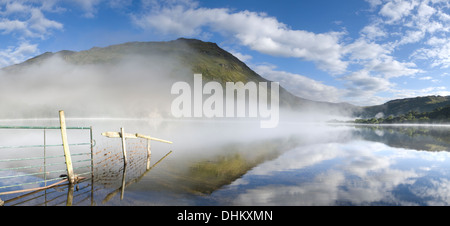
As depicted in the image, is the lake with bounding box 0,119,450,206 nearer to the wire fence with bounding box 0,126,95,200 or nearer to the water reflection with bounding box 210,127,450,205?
the water reflection with bounding box 210,127,450,205

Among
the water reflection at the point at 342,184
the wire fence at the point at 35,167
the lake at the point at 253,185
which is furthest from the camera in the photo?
the water reflection at the point at 342,184

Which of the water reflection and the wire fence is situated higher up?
the wire fence

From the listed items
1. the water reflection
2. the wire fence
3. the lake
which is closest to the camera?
the lake

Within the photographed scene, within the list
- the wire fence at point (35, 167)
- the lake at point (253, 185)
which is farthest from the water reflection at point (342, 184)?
the wire fence at point (35, 167)

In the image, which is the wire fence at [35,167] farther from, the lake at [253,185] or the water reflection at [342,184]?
the water reflection at [342,184]

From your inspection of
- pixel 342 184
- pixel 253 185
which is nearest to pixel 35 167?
pixel 253 185

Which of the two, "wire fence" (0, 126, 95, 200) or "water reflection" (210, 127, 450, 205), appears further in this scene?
"water reflection" (210, 127, 450, 205)

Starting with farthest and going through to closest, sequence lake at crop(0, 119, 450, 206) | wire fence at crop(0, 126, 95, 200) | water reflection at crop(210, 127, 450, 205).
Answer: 1. water reflection at crop(210, 127, 450, 205)
2. wire fence at crop(0, 126, 95, 200)
3. lake at crop(0, 119, 450, 206)

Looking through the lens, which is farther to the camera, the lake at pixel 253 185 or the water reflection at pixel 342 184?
the water reflection at pixel 342 184

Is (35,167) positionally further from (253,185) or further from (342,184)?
(342,184)

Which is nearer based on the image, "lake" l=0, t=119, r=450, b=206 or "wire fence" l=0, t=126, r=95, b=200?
"lake" l=0, t=119, r=450, b=206

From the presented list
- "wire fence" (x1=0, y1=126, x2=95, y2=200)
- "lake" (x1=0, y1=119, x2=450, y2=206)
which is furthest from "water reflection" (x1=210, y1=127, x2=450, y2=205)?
"wire fence" (x1=0, y1=126, x2=95, y2=200)

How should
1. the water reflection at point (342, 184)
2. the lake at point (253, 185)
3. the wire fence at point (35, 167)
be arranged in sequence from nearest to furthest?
the lake at point (253, 185), the wire fence at point (35, 167), the water reflection at point (342, 184)
